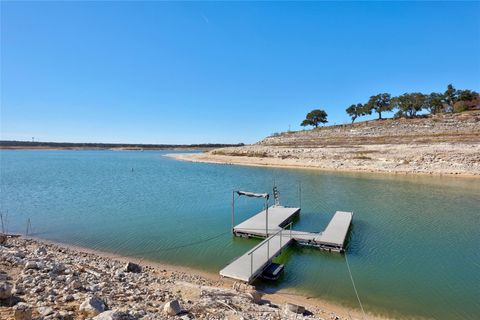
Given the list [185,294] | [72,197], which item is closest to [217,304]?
[185,294]

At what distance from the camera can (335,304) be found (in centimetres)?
940

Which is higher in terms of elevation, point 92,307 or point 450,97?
point 450,97

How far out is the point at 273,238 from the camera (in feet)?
48.0

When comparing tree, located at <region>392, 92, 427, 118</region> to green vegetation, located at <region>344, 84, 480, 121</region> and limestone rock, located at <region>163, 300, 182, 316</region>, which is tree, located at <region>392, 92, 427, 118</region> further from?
limestone rock, located at <region>163, 300, 182, 316</region>

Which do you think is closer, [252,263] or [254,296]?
[254,296]

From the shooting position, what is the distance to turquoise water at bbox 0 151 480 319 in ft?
34.0

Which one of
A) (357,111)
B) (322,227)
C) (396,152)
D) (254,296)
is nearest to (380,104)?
(357,111)

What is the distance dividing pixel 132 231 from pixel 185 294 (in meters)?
9.64

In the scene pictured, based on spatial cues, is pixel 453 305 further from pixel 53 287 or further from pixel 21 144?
pixel 21 144

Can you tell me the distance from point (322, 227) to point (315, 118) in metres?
97.6

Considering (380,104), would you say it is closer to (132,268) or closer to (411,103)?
(411,103)

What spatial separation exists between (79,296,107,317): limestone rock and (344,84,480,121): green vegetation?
99.2 m

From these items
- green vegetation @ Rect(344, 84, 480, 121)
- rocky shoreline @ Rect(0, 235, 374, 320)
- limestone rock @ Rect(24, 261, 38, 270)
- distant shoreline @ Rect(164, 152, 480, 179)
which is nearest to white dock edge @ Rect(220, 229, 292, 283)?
rocky shoreline @ Rect(0, 235, 374, 320)

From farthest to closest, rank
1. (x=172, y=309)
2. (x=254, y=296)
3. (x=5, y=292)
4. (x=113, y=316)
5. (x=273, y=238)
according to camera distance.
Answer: (x=273, y=238), (x=254, y=296), (x=172, y=309), (x=5, y=292), (x=113, y=316)
